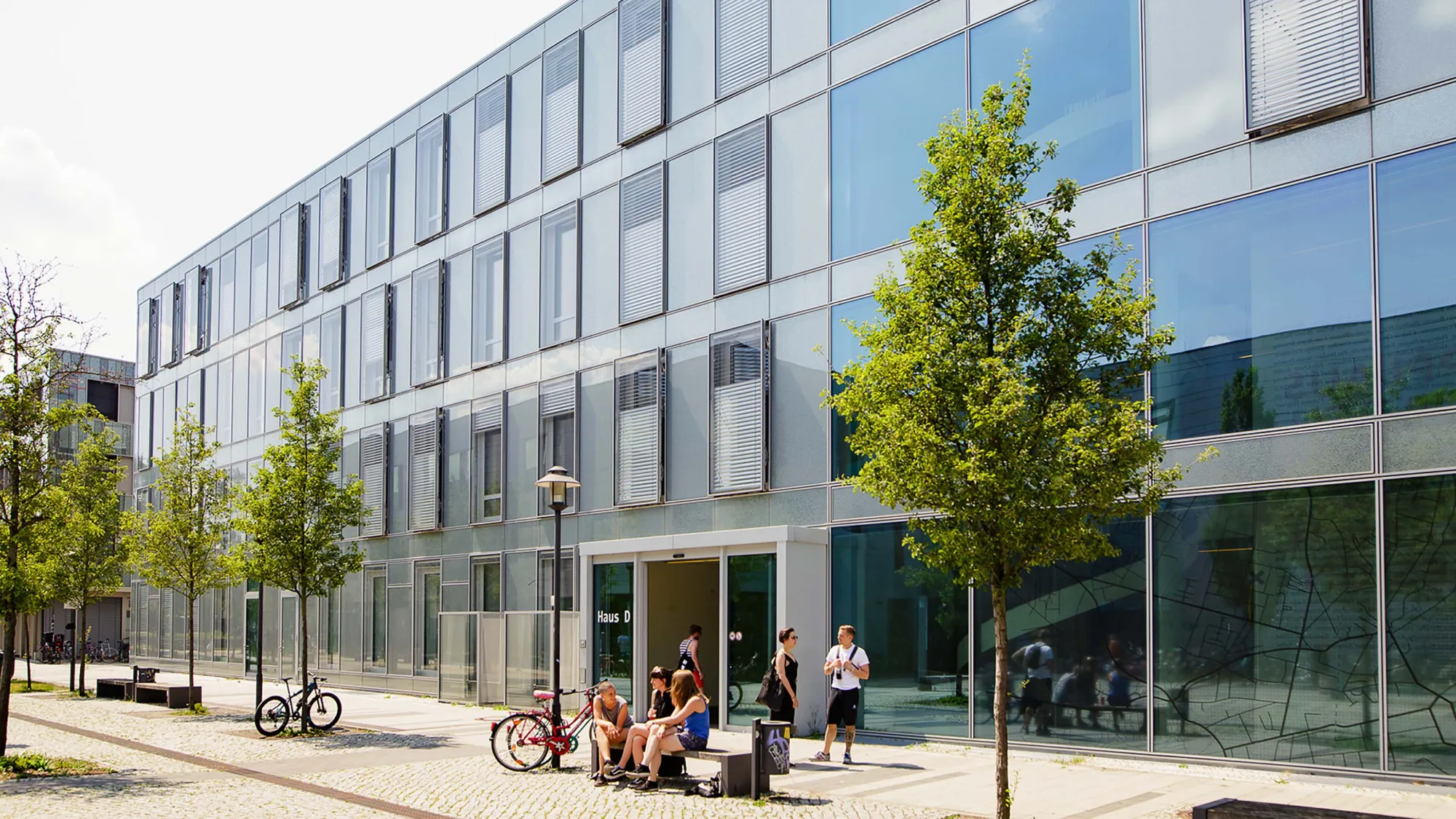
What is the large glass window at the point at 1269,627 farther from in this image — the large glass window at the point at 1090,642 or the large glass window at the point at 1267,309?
the large glass window at the point at 1267,309

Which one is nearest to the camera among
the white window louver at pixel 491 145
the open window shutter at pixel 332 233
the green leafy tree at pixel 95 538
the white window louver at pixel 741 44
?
the white window louver at pixel 741 44

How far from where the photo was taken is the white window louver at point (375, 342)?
33844mm

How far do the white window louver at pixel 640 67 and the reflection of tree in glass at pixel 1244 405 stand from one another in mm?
12760

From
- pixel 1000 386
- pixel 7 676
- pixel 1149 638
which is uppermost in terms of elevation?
pixel 1000 386

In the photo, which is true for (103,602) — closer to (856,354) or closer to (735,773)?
(856,354)

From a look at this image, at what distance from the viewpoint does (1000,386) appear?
37.4ft

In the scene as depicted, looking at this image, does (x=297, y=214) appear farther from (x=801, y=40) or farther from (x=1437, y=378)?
(x=1437, y=378)

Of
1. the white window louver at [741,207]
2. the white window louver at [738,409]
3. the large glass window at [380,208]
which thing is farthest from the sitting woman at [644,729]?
the large glass window at [380,208]

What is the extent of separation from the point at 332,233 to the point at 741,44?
61.1ft

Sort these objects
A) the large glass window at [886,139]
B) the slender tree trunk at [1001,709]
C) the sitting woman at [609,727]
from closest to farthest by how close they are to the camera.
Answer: the slender tree trunk at [1001,709], the sitting woman at [609,727], the large glass window at [886,139]

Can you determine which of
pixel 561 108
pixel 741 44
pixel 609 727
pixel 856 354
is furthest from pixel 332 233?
pixel 609 727

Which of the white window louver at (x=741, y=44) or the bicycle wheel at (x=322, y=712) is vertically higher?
the white window louver at (x=741, y=44)

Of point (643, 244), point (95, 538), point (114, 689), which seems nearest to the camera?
point (643, 244)

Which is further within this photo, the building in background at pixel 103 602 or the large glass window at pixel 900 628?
the building in background at pixel 103 602
